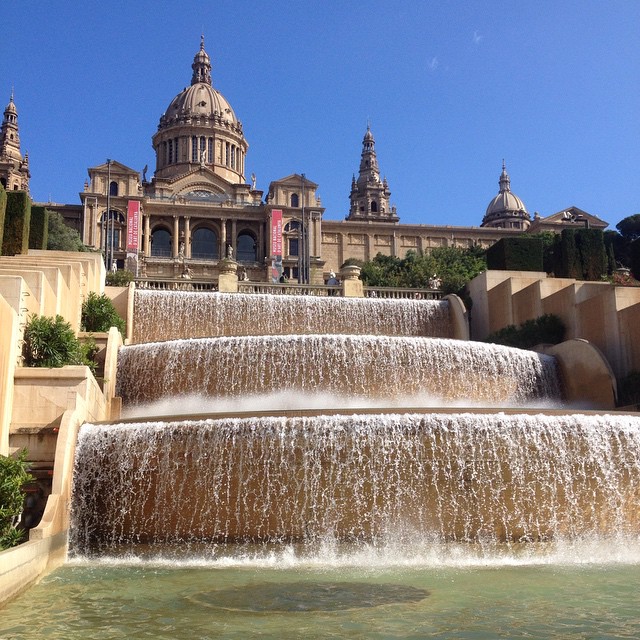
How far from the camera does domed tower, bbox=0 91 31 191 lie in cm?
8381

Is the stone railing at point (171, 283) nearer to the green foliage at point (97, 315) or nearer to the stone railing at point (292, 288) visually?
the stone railing at point (292, 288)

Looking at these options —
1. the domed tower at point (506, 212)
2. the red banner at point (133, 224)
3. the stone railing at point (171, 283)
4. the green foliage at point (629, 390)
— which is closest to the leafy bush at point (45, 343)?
the green foliage at point (629, 390)

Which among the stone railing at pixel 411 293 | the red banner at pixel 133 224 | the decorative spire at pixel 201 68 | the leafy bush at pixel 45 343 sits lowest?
the leafy bush at pixel 45 343

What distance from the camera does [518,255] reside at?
1163 inches

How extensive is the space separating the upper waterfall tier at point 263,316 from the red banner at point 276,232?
49864 millimetres

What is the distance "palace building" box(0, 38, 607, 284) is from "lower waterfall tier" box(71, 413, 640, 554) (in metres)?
53.3

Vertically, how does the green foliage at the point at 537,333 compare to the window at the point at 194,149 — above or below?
below

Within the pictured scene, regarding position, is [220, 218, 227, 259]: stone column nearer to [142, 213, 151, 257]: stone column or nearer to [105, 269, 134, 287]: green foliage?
[142, 213, 151, 257]: stone column

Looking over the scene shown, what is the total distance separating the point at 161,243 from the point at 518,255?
178 ft

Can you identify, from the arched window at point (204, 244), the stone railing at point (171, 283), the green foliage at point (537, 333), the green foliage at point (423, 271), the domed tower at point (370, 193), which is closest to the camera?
the green foliage at point (537, 333)

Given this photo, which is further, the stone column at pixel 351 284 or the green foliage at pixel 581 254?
the stone column at pixel 351 284

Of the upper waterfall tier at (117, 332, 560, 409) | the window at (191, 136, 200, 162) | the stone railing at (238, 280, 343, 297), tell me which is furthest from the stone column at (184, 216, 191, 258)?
the upper waterfall tier at (117, 332, 560, 409)

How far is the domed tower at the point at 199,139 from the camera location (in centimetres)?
9262

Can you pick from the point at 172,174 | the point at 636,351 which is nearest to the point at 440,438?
the point at 636,351
